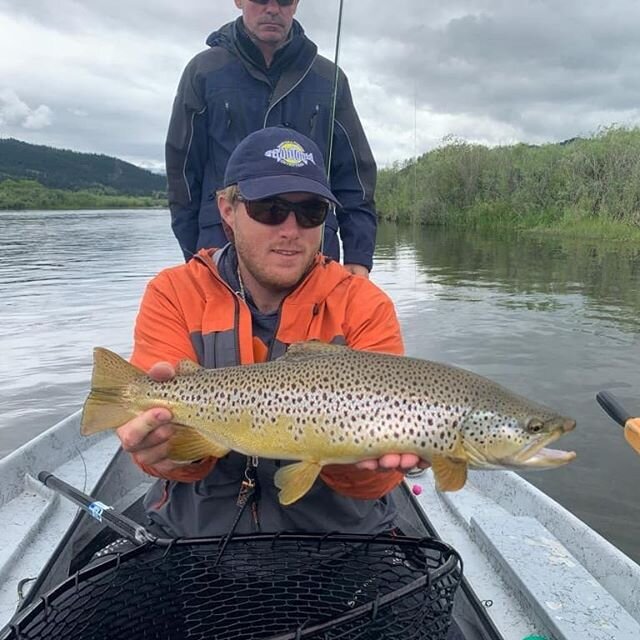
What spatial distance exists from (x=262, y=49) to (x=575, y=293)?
47.5 feet

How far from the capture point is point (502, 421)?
2555 millimetres

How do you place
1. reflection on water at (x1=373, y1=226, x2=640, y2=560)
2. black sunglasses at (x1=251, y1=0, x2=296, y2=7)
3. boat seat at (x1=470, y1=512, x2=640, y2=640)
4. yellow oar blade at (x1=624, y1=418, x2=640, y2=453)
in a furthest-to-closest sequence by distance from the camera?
1. reflection on water at (x1=373, y1=226, x2=640, y2=560)
2. black sunglasses at (x1=251, y1=0, x2=296, y2=7)
3. boat seat at (x1=470, y1=512, x2=640, y2=640)
4. yellow oar blade at (x1=624, y1=418, x2=640, y2=453)

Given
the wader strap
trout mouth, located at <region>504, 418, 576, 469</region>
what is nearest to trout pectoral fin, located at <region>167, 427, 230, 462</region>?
the wader strap

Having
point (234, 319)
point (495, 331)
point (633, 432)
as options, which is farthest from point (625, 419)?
point (495, 331)

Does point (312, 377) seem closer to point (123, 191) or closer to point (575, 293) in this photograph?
point (575, 293)

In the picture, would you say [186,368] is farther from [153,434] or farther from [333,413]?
[333,413]

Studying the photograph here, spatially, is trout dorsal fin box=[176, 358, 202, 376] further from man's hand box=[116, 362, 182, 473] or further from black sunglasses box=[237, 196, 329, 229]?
black sunglasses box=[237, 196, 329, 229]

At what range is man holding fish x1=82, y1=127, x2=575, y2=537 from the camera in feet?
8.38

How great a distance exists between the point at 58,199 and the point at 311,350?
133146mm

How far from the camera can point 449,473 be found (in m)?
2.52

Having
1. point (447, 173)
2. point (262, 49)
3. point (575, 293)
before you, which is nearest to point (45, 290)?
point (575, 293)

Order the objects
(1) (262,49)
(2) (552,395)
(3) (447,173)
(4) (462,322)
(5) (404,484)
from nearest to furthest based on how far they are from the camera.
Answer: (5) (404,484) → (1) (262,49) → (2) (552,395) → (4) (462,322) → (3) (447,173)

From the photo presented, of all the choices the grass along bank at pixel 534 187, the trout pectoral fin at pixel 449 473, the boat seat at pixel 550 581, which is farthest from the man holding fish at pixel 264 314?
the grass along bank at pixel 534 187

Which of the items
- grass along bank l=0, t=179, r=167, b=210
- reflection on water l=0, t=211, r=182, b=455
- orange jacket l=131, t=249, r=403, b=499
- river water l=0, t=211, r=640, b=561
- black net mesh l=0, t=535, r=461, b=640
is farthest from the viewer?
grass along bank l=0, t=179, r=167, b=210
